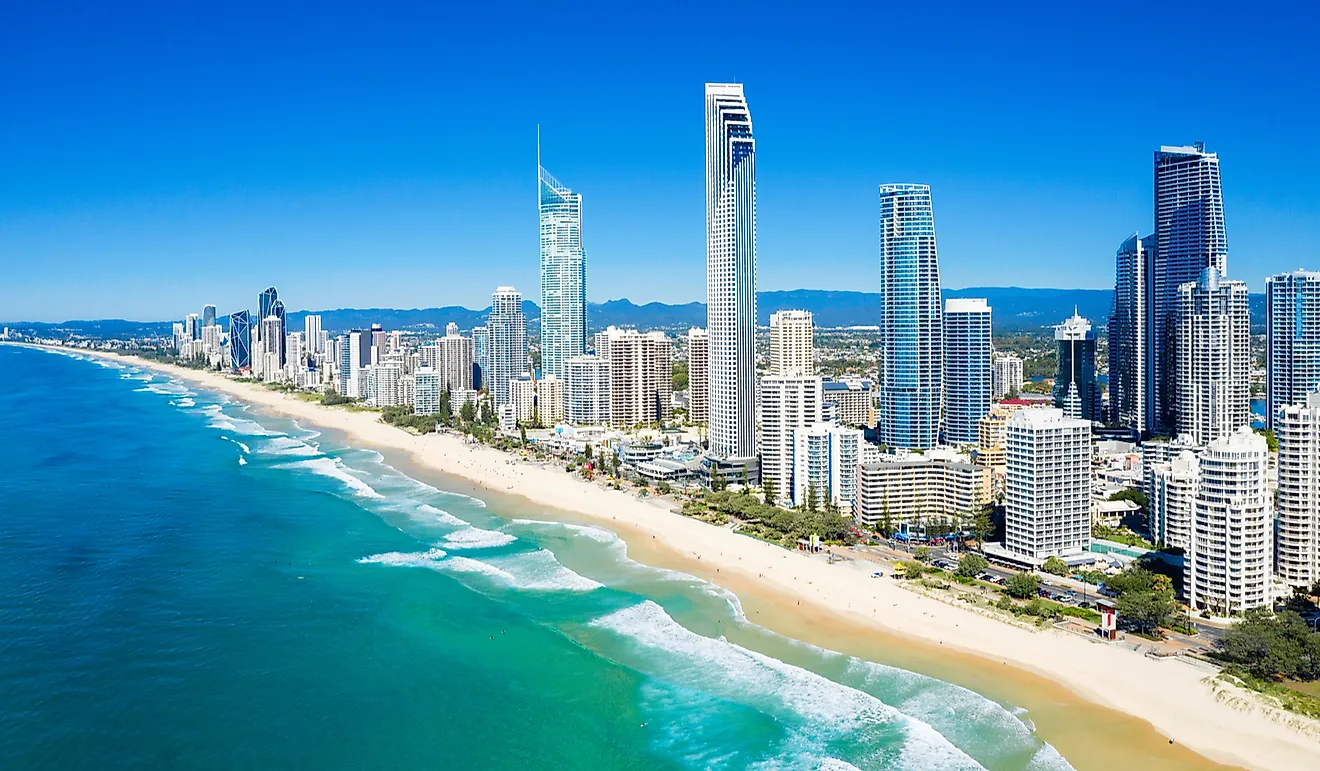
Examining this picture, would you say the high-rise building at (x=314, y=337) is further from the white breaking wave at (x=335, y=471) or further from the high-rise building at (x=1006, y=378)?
the high-rise building at (x=1006, y=378)

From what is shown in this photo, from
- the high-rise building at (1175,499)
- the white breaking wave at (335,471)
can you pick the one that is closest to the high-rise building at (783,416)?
the high-rise building at (1175,499)

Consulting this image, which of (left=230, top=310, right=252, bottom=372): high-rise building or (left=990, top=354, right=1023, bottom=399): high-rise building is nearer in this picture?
(left=990, top=354, right=1023, bottom=399): high-rise building

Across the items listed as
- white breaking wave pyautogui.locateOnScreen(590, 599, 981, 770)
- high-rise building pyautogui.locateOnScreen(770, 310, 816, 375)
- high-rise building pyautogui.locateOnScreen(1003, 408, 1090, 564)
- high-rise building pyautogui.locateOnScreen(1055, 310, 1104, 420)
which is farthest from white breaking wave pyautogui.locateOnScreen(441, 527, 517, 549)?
high-rise building pyautogui.locateOnScreen(1055, 310, 1104, 420)

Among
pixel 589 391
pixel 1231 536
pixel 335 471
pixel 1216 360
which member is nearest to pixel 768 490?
pixel 1231 536

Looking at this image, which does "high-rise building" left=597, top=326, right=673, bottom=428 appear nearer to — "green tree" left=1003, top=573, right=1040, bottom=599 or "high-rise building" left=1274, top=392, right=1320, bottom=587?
"green tree" left=1003, top=573, right=1040, bottom=599

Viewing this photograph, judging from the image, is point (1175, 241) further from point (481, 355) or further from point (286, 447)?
point (481, 355)

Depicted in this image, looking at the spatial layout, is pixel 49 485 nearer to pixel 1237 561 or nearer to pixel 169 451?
pixel 169 451

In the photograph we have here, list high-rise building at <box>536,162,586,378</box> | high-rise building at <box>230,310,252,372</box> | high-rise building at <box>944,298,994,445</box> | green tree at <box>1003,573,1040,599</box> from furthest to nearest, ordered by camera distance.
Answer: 1. high-rise building at <box>230,310,252,372</box>
2. high-rise building at <box>536,162,586,378</box>
3. high-rise building at <box>944,298,994,445</box>
4. green tree at <box>1003,573,1040,599</box>

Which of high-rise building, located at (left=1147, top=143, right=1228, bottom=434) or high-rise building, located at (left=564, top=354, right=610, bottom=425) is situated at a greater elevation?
high-rise building, located at (left=1147, top=143, right=1228, bottom=434)
